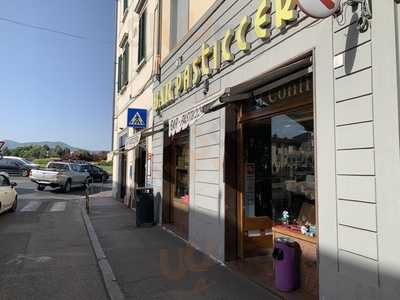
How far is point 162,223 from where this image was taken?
10781 mm

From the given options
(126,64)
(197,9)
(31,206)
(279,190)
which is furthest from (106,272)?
(126,64)

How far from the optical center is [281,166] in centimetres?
661

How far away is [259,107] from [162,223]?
18.2 feet

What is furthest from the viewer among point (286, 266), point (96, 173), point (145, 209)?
point (96, 173)

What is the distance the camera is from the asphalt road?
5570 millimetres

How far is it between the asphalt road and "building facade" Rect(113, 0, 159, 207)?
3139 millimetres

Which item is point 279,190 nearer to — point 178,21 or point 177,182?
point 177,182

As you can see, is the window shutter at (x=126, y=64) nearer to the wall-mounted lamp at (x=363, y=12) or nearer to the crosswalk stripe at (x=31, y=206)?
the crosswalk stripe at (x=31, y=206)

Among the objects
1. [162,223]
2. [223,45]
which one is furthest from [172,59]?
[162,223]

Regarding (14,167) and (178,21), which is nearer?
(178,21)

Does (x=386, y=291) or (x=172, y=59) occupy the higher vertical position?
(x=172, y=59)

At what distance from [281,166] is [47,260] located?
4624 mm

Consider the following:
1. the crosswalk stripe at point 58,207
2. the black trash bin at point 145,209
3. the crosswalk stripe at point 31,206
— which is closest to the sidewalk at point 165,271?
the black trash bin at point 145,209

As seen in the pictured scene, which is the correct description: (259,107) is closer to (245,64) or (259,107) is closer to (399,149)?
(245,64)
